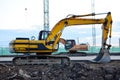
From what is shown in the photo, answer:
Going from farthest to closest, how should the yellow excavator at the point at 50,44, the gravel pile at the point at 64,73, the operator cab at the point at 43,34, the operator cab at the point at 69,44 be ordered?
the operator cab at the point at 69,44 < the operator cab at the point at 43,34 < the yellow excavator at the point at 50,44 < the gravel pile at the point at 64,73

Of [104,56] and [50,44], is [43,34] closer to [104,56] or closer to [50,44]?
[50,44]

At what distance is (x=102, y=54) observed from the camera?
28844 mm

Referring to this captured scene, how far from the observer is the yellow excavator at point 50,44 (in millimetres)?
28344

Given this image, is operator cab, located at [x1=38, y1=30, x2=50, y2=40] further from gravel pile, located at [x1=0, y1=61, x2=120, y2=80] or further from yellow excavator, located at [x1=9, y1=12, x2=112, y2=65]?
gravel pile, located at [x1=0, y1=61, x2=120, y2=80]

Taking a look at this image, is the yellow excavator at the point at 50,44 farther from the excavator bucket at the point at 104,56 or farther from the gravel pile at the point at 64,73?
the gravel pile at the point at 64,73

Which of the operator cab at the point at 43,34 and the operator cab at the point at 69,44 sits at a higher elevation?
the operator cab at the point at 43,34

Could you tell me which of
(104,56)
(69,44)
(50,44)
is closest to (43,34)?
(50,44)

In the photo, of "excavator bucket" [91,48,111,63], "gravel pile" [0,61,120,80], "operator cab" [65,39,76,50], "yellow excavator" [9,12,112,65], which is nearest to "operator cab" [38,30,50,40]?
"yellow excavator" [9,12,112,65]

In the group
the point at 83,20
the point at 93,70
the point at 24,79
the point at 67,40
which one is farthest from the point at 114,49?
the point at 24,79

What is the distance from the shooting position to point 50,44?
28.7 metres

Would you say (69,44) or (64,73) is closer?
(64,73)

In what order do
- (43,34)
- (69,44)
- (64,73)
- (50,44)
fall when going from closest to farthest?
(64,73) → (50,44) → (43,34) → (69,44)

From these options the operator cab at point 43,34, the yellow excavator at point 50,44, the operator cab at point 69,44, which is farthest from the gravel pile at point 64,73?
the operator cab at point 69,44

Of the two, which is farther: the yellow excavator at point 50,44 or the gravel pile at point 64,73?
the yellow excavator at point 50,44
